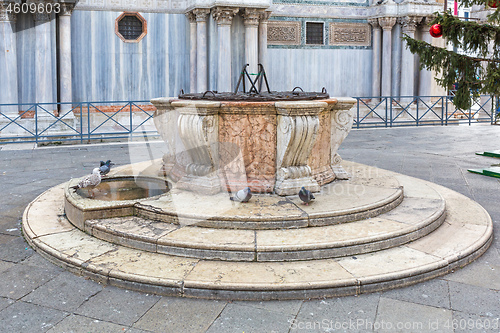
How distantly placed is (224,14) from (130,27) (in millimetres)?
2656

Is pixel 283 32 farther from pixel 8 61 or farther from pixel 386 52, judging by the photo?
pixel 8 61

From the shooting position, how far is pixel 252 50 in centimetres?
1396

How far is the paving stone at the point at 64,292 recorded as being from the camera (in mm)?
3348

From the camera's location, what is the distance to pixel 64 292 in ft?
11.5

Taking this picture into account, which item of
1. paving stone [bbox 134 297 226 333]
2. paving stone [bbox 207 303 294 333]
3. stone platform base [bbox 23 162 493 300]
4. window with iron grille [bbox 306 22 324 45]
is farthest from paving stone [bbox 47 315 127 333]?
window with iron grille [bbox 306 22 324 45]

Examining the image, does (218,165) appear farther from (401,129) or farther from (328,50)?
(328,50)

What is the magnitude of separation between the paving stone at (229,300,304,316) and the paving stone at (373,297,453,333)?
528 mm

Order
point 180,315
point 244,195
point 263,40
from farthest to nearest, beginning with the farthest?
point 263,40 < point 244,195 < point 180,315

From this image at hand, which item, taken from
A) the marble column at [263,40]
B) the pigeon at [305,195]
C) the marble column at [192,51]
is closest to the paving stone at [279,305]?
the pigeon at [305,195]

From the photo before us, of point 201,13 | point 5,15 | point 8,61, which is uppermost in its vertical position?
point 201,13

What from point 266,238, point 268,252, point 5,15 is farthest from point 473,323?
point 5,15

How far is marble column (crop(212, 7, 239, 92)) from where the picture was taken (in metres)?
13.4

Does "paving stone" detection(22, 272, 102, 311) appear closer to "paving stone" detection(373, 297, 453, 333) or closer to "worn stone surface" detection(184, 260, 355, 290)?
"worn stone surface" detection(184, 260, 355, 290)

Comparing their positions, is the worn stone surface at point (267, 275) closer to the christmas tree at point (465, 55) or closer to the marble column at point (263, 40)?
the christmas tree at point (465, 55)
